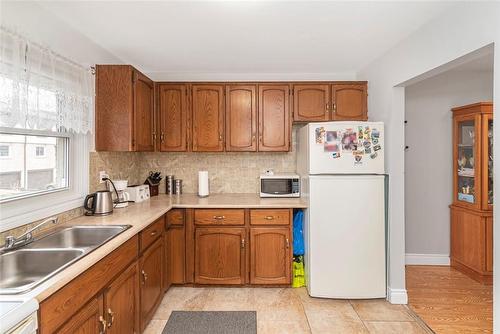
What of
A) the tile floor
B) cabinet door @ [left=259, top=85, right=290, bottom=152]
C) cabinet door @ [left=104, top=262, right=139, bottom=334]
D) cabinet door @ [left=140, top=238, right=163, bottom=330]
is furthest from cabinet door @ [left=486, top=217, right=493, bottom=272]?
cabinet door @ [left=104, top=262, right=139, bottom=334]

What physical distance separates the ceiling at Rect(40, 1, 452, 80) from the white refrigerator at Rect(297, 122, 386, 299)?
2.48ft

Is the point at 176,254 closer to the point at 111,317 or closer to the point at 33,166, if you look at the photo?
the point at 111,317

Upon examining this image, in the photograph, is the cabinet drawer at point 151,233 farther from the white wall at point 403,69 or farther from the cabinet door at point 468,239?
the cabinet door at point 468,239

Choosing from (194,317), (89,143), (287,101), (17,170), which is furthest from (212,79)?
(194,317)

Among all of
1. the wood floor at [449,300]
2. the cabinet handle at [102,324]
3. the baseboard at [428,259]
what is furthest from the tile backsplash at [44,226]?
the baseboard at [428,259]

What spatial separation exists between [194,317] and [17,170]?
1.73 meters

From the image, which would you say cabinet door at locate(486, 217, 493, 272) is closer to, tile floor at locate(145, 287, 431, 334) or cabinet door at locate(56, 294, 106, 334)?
tile floor at locate(145, 287, 431, 334)

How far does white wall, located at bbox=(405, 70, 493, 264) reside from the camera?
3686 millimetres

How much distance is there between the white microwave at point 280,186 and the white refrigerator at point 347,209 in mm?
516

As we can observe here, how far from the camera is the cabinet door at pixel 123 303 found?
1718 millimetres

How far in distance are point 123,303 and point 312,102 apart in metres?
2.67

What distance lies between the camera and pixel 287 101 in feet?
11.4

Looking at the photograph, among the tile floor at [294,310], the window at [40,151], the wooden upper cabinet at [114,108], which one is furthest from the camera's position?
the wooden upper cabinet at [114,108]

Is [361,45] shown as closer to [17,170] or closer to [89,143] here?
[89,143]
